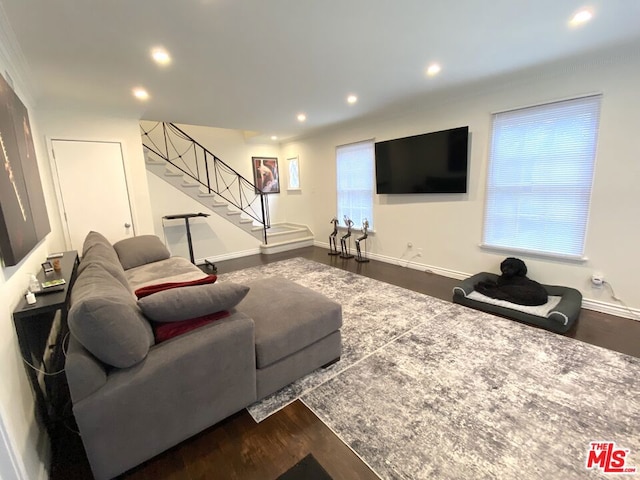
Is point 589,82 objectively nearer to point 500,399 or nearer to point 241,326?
point 500,399

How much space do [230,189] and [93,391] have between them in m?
6.18

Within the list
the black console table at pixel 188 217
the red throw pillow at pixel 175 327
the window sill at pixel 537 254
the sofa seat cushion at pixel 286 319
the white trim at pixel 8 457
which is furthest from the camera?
the black console table at pixel 188 217

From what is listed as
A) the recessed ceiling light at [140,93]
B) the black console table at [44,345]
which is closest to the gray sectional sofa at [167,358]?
the black console table at [44,345]

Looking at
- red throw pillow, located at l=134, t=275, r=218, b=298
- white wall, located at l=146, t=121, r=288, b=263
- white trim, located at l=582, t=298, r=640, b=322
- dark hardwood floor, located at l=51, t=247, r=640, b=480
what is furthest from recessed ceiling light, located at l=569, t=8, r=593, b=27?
white wall, located at l=146, t=121, r=288, b=263

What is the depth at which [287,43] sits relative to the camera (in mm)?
2279

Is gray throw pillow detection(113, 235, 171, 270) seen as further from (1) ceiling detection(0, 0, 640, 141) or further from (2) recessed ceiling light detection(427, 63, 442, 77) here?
(2) recessed ceiling light detection(427, 63, 442, 77)

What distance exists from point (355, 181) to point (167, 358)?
4.68m

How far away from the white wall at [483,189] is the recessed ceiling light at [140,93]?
336 cm

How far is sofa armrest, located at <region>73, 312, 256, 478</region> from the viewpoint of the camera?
130 cm

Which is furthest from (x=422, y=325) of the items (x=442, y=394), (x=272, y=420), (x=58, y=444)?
(x=58, y=444)

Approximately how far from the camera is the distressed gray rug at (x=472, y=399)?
1463mm

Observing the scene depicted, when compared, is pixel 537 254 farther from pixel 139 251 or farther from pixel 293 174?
pixel 293 174

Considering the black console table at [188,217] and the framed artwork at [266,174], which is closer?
the black console table at [188,217]

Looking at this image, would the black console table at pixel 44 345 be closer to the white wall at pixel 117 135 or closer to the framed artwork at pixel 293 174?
the white wall at pixel 117 135
